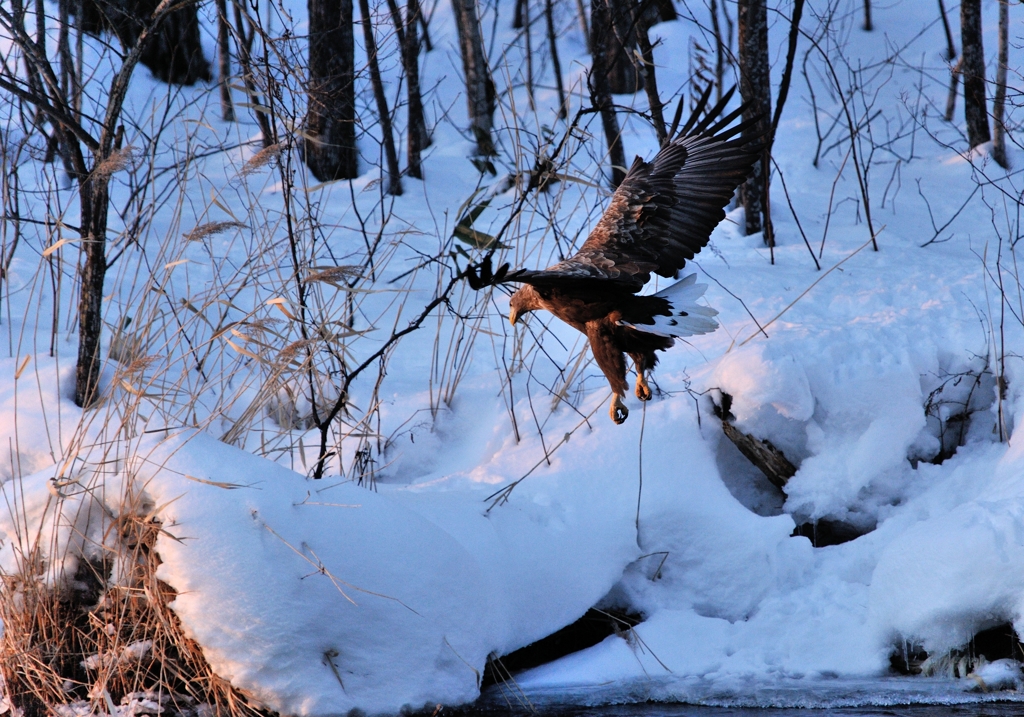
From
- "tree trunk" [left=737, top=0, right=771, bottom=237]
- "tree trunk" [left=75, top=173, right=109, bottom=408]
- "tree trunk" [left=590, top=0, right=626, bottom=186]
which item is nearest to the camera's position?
"tree trunk" [left=75, top=173, right=109, bottom=408]

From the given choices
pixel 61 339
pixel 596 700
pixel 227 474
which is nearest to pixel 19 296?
pixel 61 339

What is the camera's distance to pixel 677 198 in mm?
3557

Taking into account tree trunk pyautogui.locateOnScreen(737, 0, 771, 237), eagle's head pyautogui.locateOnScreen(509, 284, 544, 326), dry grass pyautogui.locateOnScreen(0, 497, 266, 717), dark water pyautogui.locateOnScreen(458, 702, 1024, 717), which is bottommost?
dark water pyautogui.locateOnScreen(458, 702, 1024, 717)

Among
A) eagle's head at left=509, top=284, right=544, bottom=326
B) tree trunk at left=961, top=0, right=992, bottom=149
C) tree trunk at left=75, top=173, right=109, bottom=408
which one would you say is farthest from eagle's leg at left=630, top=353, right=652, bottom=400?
tree trunk at left=961, top=0, right=992, bottom=149

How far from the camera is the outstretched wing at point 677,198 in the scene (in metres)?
3.39

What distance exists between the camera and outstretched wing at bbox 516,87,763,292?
339 cm

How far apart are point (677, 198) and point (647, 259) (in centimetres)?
41

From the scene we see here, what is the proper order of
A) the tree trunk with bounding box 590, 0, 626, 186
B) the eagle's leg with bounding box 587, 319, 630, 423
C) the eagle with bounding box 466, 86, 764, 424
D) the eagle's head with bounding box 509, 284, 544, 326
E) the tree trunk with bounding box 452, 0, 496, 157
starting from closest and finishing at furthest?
1. the eagle with bounding box 466, 86, 764, 424
2. the eagle's leg with bounding box 587, 319, 630, 423
3. the eagle's head with bounding box 509, 284, 544, 326
4. the tree trunk with bounding box 590, 0, 626, 186
5. the tree trunk with bounding box 452, 0, 496, 157

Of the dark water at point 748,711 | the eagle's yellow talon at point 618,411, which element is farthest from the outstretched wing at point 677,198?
the dark water at point 748,711

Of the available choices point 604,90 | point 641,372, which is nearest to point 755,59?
point 604,90

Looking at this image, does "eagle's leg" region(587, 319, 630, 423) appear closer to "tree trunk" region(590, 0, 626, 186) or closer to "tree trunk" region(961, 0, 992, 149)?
"tree trunk" region(590, 0, 626, 186)

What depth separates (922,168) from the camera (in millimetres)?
7285

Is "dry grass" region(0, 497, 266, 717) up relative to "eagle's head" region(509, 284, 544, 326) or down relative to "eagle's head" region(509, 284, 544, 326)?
down

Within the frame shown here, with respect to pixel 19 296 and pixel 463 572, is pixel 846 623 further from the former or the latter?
pixel 19 296
